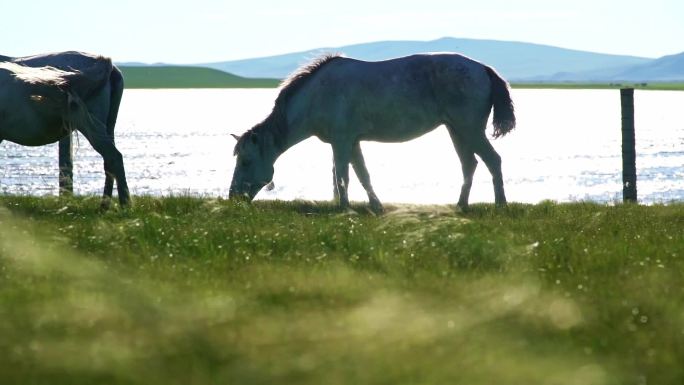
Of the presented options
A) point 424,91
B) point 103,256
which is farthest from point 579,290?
point 424,91

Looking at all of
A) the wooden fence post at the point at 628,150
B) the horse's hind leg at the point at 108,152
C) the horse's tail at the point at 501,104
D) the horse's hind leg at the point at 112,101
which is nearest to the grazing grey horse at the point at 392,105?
the horse's tail at the point at 501,104

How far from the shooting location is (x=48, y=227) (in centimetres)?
1162

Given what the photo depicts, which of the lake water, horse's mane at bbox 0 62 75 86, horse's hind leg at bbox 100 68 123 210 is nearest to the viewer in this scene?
horse's mane at bbox 0 62 75 86

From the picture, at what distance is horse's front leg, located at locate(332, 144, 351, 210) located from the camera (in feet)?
51.0

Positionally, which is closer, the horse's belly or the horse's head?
the horse's belly

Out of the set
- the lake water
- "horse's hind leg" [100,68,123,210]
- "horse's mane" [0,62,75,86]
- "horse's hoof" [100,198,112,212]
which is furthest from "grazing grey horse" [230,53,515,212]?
"horse's mane" [0,62,75,86]

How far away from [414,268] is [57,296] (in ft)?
9.31

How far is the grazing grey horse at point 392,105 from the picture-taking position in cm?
1569

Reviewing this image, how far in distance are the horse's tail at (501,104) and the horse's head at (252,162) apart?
3289 mm

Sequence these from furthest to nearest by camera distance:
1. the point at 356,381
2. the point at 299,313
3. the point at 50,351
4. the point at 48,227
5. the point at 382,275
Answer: the point at 48,227
the point at 382,275
the point at 299,313
the point at 50,351
the point at 356,381

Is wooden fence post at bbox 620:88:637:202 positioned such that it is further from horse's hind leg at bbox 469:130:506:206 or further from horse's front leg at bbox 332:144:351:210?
horse's front leg at bbox 332:144:351:210

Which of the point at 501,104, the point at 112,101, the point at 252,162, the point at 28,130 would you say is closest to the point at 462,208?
the point at 501,104

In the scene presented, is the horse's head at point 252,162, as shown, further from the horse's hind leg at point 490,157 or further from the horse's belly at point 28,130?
the horse's hind leg at point 490,157

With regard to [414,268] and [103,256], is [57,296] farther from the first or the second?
[414,268]
